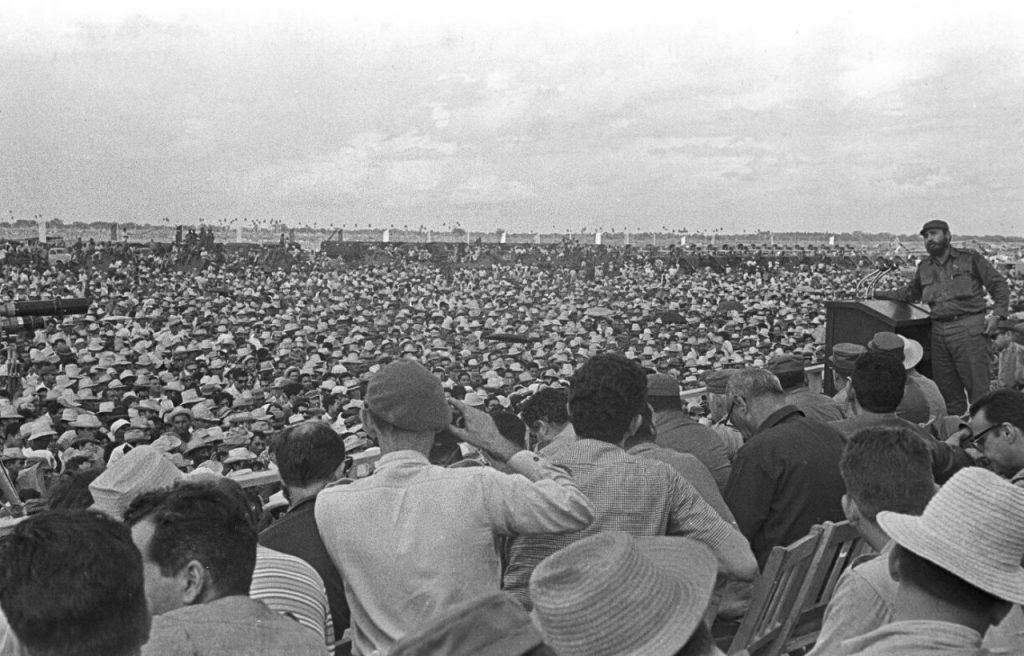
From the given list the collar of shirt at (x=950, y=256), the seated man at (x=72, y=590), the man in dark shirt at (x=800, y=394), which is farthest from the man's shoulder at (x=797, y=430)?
the collar of shirt at (x=950, y=256)

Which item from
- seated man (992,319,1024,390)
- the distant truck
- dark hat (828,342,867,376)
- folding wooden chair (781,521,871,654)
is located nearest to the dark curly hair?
folding wooden chair (781,521,871,654)

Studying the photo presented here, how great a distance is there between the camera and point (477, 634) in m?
1.33

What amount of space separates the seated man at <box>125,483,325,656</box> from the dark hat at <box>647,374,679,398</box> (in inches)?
87.9

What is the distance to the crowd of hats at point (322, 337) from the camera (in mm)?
12555

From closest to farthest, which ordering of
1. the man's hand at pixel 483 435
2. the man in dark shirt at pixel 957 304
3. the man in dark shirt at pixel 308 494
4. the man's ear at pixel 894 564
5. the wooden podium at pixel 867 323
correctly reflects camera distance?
1. the man's ear at pixel 894 564
2. the man's hand at pixel 483 435
3. the man in dark shirt at pixel 308 494
4. the man in dark shirt at pixel 957 304
5. the wooden podium at pixel 867 323

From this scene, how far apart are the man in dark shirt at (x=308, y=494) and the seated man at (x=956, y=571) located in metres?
1.57

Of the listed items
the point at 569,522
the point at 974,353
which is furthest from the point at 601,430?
the point at 974,353

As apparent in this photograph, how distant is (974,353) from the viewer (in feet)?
21.7

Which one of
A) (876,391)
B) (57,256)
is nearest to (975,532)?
(876,391)

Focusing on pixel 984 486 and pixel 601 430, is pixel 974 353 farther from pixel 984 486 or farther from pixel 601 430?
pixel 984 486

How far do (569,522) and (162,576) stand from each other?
0.90 metres

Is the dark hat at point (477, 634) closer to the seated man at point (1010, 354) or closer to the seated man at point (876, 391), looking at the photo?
the seated man at point (876, 391)

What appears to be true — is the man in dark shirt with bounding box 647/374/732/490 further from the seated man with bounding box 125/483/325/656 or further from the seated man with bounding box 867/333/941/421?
the seated man with bounding box 125/483/325/656

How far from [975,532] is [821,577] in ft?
4.53
